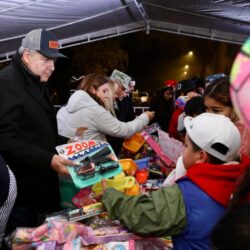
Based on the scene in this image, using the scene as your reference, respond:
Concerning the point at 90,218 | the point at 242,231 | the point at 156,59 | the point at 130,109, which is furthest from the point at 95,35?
the point at 156,59

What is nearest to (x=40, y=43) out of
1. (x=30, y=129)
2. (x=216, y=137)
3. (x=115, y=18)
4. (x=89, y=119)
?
(x=30, y=129)

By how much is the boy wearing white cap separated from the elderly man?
0.70 m

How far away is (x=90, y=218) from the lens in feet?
4.76

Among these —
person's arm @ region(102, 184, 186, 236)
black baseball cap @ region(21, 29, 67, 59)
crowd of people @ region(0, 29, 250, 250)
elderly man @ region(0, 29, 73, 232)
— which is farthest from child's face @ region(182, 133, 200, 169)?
black baseball cap @ region(21, 29, 67, 59)

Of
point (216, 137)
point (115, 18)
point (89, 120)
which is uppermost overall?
point (115, 18)

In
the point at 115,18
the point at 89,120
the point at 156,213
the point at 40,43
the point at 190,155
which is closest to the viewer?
the point at 156,213

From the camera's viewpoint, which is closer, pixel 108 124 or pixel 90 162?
pixel 90 162

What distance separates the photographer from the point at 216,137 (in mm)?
1241

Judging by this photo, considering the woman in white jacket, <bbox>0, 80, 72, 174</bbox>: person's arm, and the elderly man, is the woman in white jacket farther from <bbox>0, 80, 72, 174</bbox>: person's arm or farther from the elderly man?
<bbox>0, 80, 72, 174</bbox>: person's arm

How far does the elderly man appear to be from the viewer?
185 centimetres

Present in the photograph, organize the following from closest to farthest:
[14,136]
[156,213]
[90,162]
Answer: [156,213] < [90,162] < [14,136]

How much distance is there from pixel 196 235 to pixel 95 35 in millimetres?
6319

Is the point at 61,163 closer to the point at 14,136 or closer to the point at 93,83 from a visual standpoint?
the point at 14,136

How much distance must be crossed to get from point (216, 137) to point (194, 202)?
27cm
